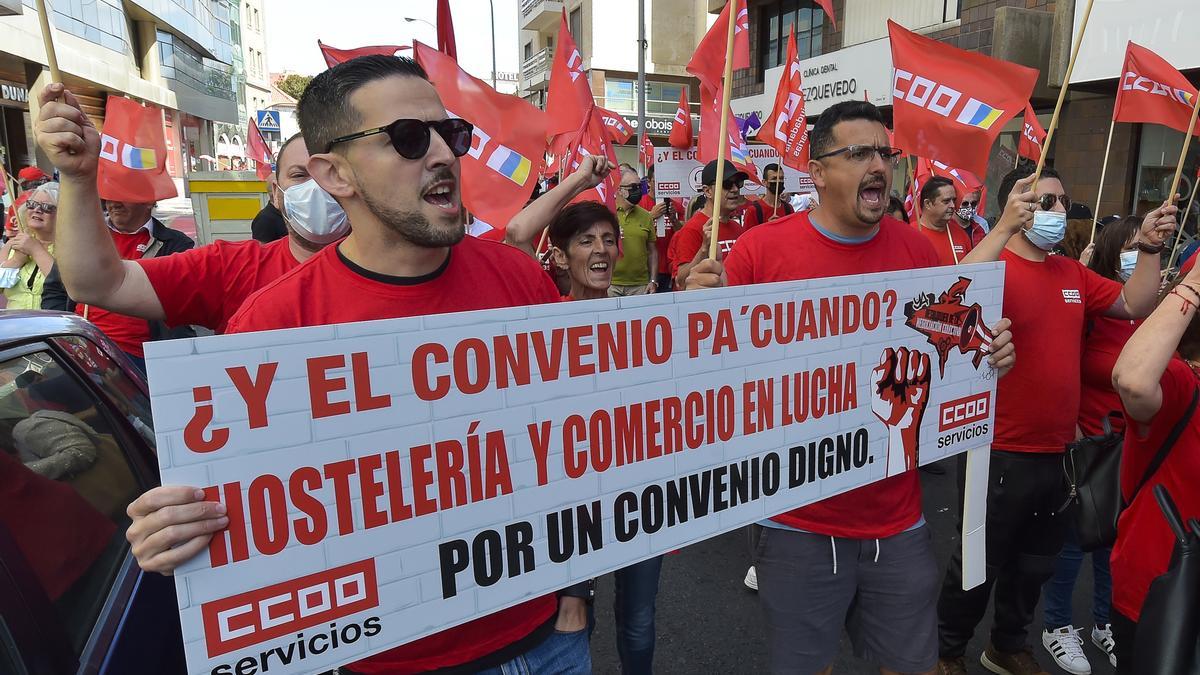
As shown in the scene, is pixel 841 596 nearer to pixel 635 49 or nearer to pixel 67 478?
pixel 67 478

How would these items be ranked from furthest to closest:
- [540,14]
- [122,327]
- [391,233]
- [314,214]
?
[540,14] → [122,327] → [314,214] → [391,233]

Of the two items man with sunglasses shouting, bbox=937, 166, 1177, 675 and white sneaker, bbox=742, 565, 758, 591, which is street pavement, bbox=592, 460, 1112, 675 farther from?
man with sunglasses shouting, bbox=937, 166, 1177, 675

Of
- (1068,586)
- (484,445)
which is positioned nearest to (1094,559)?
(1068,586)

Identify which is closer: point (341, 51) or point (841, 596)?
point (841, 596)

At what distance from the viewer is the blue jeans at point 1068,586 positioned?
3.24 meters

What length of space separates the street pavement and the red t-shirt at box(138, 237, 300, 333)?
213 cm

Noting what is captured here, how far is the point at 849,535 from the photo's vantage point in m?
2.25

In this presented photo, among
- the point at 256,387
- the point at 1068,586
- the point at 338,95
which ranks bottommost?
the point at 1068,586

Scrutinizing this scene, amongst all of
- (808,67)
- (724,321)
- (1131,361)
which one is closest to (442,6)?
(724,321)

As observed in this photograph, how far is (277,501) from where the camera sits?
1.29 metres

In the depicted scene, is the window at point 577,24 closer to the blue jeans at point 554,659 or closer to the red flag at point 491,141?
the red flag at point 491,141

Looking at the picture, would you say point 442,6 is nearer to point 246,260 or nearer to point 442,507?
point 246,260

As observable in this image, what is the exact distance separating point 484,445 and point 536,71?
43282 mm

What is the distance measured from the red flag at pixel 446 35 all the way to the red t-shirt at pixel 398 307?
2.53 metres
